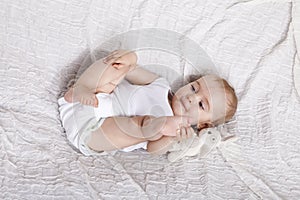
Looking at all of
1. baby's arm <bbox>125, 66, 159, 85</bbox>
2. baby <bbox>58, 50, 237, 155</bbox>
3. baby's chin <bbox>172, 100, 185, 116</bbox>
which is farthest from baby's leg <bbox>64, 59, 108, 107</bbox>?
baby's chin <bbox>172, 100, 185, 116</bbox>

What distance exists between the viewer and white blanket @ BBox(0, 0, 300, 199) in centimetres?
127

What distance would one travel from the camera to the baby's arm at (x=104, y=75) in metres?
1.41

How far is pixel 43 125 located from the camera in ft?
4.55

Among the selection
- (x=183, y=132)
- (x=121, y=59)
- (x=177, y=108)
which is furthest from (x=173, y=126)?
(x=121, y=59)

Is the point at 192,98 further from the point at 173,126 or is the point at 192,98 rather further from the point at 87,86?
the point at 87,86

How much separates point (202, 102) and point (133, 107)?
0.64ft

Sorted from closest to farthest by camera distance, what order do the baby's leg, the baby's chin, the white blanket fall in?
the white blanket
the baby's leg
the baby's chin

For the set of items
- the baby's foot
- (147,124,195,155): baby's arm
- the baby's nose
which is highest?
the baby's foot

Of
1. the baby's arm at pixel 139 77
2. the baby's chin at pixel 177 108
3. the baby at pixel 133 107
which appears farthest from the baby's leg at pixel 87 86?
the baby's chin at pixel 177 108

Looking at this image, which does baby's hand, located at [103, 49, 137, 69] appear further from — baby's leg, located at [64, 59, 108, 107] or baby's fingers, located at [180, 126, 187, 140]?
baby's fingers, located at [180, 126, 187, 140]

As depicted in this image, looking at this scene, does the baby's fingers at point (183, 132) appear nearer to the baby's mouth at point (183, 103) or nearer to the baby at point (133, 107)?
the baby at point (133, 107)

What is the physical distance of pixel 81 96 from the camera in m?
1.37

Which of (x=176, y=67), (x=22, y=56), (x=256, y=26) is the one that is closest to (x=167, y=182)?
(x=176, y=67)

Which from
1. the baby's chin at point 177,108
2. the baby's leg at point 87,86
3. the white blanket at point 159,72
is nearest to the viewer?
the white blanket at point 159,72
